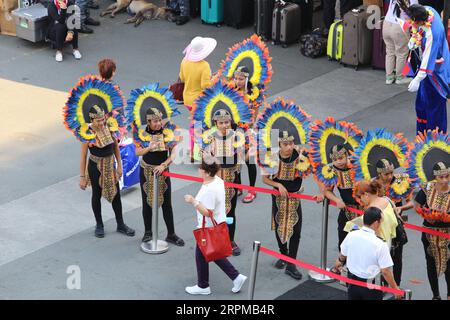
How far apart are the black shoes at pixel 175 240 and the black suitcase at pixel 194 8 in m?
8.24

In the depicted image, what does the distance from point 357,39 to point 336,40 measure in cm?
41

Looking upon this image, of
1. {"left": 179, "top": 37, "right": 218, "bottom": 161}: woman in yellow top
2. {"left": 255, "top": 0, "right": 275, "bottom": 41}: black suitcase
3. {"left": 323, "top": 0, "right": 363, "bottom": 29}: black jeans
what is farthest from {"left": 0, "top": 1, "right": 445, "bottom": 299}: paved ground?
{"left": 179, "top": 37, "right": 218, "bottom": 161}: woman in yellow top

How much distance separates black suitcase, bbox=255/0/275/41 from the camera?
1693 centimetres

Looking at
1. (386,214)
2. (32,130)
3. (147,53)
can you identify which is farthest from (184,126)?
(386,214)

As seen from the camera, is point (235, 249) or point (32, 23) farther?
point (32, 23)

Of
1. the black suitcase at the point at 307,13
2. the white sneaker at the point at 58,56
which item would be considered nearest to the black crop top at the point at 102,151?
the white sneaker at the point at 58,56

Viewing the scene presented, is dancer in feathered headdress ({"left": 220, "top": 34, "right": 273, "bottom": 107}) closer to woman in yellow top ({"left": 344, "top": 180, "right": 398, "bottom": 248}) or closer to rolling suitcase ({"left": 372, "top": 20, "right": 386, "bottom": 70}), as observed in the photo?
woman in yellow top ({"left": 344, "top": 180, "right": 398, "bottom": 248})

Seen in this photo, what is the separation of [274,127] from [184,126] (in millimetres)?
4105

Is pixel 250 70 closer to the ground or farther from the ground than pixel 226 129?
farther from the ground

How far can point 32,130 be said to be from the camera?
13.8 meters

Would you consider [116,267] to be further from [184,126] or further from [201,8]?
[201,8]

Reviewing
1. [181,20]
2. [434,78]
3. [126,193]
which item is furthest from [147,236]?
[181,20]

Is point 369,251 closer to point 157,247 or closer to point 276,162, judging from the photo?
point 276,162

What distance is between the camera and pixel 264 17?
17.1 metres
